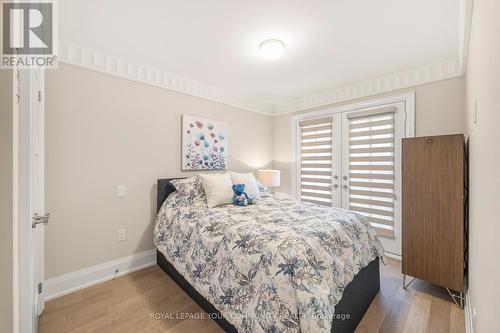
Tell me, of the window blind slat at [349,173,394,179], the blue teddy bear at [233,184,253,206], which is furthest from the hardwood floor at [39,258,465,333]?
the window blind slat at [349,173,394,179]

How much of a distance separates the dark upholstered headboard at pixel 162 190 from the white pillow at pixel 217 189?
432 mm

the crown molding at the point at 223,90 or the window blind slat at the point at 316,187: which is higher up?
the crown molding at the point at 223,90

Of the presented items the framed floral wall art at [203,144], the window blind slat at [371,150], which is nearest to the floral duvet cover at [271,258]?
the framed floral wall art at [203,144]

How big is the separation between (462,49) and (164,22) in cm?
272

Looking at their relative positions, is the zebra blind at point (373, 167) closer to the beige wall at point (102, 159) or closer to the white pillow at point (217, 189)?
the white pillow at point (217, 189)

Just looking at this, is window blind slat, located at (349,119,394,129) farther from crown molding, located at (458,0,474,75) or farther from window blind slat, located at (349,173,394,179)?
crown molding, located at (458,0,474,75)

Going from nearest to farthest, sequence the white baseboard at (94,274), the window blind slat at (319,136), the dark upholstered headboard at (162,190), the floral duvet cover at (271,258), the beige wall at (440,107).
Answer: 1. the floral duvet cover at (271,258)
2. the white baseboard at (94,274)
3. the beige wall at (440,107)
4. the dark upholstered headboard at (162,190)
5. the window blind slat at (319,136)

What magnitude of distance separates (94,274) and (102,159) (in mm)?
1199

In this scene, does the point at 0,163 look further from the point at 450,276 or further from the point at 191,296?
the point at 450,276

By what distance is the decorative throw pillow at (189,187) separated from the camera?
98.5 inches

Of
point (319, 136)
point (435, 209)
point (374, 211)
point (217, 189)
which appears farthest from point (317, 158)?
point (217, 189)

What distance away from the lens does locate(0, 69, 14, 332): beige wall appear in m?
0.65

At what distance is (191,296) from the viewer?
1986mm

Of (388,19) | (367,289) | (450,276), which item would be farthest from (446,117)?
(367,289)
